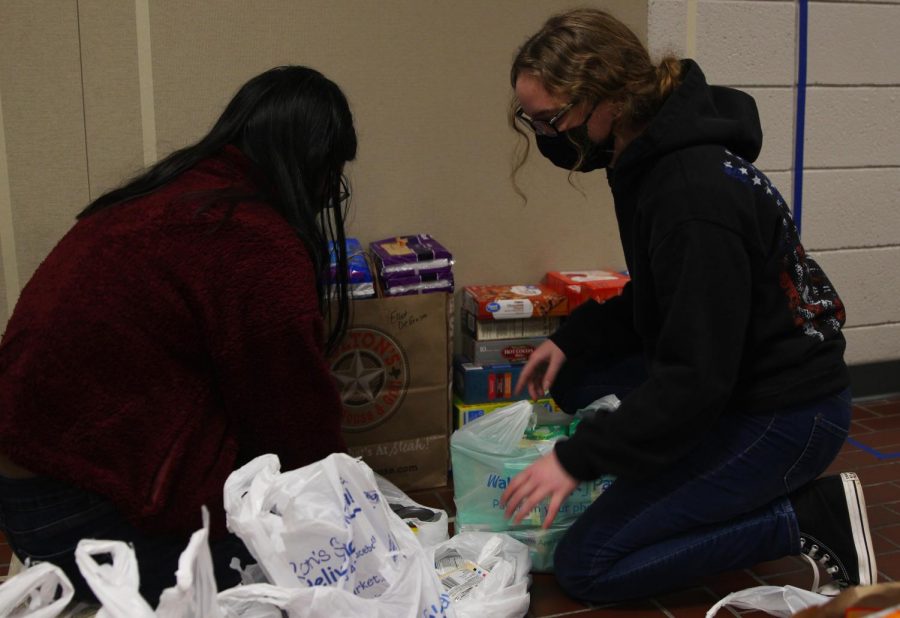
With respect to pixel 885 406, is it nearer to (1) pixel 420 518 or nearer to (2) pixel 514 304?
(2) pixel 514 304

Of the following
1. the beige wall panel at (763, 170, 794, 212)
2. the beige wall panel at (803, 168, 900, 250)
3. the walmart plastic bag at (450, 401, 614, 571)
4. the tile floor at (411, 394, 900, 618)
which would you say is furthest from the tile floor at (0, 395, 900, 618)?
the beige wall panel at (763, 170, 794, 212)

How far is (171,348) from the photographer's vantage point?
137 centimetres

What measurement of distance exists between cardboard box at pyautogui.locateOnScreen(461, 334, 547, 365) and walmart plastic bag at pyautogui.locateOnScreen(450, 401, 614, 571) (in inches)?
18.7

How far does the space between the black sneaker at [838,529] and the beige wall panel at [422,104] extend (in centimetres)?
126

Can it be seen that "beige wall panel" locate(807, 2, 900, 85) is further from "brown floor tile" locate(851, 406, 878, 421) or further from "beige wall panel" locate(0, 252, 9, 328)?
"beige wall panel" locate(0, 252, 9, 328)

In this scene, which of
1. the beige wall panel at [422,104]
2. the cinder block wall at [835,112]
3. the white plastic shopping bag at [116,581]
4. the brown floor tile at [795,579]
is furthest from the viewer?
the cinder block wall at [835,112]

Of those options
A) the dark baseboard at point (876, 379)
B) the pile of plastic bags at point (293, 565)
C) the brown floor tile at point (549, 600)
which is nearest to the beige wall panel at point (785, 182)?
the dark baseboard at point (876, 379)

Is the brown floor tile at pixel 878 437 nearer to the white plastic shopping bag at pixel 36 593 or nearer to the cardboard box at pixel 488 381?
the cardboard box at pixel 488 381

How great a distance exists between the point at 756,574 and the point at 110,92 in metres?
2.10

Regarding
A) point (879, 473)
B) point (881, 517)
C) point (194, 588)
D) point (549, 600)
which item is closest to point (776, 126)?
point (879, 473)

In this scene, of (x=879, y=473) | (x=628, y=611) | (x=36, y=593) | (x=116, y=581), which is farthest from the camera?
(x=879, y=473)

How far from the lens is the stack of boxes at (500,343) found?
2.50 metres

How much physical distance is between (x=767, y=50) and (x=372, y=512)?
2244 mm

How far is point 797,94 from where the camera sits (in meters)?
2.94
